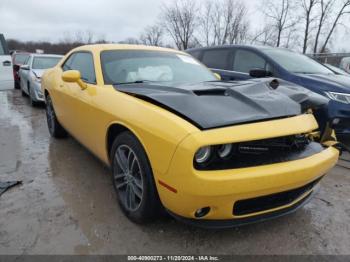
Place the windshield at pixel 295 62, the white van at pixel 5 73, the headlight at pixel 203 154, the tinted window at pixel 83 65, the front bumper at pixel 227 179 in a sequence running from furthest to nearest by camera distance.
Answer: the white van at pixel 5 73 → the windshield at pixel 295 62 → the tinted window at pixel 83 65 → the headlight at pixel 203 154 → the front bumper at pixel 227 179

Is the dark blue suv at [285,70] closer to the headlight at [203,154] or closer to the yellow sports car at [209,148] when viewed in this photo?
the yellow sports car at [209,148]

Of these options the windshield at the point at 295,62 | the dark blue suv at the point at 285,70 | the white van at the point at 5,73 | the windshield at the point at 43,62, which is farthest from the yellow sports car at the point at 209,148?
the windshield at the point at 43,62

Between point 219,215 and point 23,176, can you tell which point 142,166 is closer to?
point 219,215

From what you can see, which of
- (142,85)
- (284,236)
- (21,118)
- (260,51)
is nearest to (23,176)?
(142,85)

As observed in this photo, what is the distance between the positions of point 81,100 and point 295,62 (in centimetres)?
382

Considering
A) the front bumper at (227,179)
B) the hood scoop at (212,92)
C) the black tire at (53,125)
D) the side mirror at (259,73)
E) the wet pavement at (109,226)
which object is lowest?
the wet pavement at (109,226)

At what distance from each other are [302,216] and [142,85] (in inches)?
71.8

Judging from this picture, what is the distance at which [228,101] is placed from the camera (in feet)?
7.35

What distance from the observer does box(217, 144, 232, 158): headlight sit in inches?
Result: 76.2

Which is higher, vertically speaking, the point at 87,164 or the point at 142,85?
the point at 142,85

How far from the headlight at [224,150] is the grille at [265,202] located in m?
0.31

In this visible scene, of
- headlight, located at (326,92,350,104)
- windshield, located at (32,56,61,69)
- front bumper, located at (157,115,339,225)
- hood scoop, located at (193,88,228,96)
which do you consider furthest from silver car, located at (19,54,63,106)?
front bumper, located at (157,115,339,225)

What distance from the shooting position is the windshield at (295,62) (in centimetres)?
497

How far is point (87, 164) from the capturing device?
3.66 m
